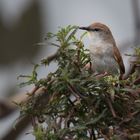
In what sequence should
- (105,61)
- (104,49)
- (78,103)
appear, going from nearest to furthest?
(78,103) < (105,61) < (104,49)

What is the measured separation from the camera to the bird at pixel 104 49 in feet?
8.94

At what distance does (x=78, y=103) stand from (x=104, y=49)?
3.31ft

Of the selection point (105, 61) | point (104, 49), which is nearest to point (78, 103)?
point (105, 61)

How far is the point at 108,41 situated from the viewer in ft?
10.2

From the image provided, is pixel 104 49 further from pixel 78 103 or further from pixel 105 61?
pixel 78 103

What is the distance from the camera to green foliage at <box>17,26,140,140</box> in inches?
76.1

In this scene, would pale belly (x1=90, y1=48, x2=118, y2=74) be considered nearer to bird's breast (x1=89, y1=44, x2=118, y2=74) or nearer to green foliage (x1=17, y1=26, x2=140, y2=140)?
bird's breast (x1=89, y1=44, x2=118, y2=74)

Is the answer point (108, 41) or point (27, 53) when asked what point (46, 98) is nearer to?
point (108, 41)

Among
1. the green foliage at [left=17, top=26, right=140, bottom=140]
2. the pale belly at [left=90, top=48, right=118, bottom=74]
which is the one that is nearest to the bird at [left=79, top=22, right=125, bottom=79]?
the pale belly at [left=90, top=48, right=118, bottom=74]

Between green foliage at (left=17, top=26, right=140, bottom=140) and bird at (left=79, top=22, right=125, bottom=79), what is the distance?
22.9 inches

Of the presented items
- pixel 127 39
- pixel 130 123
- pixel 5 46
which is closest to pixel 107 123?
pixel 130 123

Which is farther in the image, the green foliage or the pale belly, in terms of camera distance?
the pale belly

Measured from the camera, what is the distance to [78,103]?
2.01 metres

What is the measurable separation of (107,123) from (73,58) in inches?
9.3
